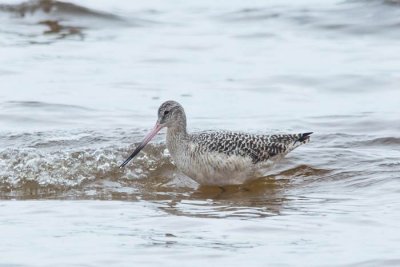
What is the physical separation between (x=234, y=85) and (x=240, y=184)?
170 inches

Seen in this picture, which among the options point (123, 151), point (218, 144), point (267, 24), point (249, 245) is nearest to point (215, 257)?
point (249, 245)

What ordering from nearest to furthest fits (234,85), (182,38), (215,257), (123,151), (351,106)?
(215,257) → (123,151) → (351,106) → (234,85) → (182,38)

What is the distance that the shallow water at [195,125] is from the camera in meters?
8.62

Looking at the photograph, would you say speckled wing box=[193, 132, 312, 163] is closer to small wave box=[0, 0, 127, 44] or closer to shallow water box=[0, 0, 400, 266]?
shallow water box=[0, 0, 400, 266]

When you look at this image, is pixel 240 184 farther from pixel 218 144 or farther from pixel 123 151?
pixel 123 151

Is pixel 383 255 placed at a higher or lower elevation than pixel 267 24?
lower

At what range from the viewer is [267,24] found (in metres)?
19.8

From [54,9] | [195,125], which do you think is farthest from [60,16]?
[195,125]

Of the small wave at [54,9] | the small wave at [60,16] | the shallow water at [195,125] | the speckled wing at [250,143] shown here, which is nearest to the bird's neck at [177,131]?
the speckled wing at [250,143]

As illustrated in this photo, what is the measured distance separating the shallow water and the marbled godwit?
0.59 feet

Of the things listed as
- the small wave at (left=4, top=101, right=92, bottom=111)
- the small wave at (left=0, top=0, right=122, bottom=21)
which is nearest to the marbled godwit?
the small wave at (left=4, top=101, right=92, bottom=111)

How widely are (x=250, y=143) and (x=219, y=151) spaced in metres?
0.37

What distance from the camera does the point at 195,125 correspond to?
13703mm

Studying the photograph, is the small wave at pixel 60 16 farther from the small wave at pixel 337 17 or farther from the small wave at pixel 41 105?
the small wave at pixel 41 105
